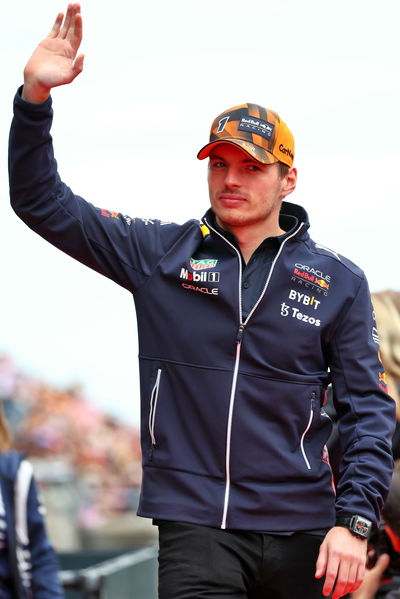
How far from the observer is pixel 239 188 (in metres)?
4.80

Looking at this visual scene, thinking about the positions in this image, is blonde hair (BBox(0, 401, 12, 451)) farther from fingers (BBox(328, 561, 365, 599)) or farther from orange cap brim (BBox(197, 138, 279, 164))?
fingers (BBox(328, 561, 365, 599))

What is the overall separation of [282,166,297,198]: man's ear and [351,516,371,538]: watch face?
1.28m

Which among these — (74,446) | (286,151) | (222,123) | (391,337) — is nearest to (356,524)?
(286,151)

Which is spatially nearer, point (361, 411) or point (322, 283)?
point (361, 411)

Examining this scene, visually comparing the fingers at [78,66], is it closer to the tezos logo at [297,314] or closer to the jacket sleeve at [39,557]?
the tezos logo at [297,314]

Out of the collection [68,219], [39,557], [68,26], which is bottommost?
[39,557]

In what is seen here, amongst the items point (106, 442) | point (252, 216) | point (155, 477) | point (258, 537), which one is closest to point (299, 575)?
point (258, 537)

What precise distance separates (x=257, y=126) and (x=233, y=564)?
1596 millimetres

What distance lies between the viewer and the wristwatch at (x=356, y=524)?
447cm

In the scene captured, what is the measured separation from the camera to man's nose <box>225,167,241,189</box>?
15.7ft

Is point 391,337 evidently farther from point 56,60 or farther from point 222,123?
point 56,60

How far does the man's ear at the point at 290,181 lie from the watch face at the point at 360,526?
1.28 metres

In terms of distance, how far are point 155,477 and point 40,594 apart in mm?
1573

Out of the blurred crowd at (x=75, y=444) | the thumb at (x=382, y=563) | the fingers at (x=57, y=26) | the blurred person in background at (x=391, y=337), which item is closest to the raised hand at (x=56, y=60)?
the fingers at (x=57, y=26)
